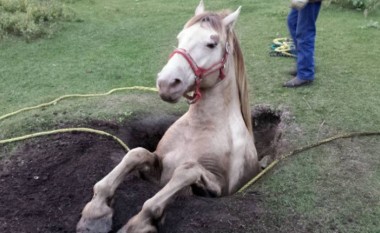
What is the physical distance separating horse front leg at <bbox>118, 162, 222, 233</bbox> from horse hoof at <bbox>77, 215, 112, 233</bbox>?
93mm

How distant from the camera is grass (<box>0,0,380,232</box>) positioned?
3.49 meters

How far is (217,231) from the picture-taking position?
9.90 ft

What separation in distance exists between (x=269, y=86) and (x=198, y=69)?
2.56m

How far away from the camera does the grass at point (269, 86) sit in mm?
3494

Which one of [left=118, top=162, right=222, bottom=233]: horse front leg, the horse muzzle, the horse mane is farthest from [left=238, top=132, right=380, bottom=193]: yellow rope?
the horse muzzle

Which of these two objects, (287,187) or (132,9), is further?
(132,9)

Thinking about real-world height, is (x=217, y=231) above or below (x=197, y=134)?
below

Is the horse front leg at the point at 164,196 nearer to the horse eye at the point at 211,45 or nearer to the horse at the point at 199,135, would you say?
the horse at the point at 199,135

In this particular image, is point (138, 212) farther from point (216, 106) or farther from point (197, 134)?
point (216, 106)

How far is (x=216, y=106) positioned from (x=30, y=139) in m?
1.67

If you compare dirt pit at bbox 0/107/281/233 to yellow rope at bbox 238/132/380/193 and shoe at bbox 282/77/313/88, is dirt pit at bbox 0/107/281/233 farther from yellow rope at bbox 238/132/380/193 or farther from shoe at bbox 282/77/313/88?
shoe at bbox 282/77/313/88

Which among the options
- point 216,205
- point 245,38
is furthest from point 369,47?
point 216,205

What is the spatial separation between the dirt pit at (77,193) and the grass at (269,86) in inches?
9.2

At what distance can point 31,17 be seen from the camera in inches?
325
